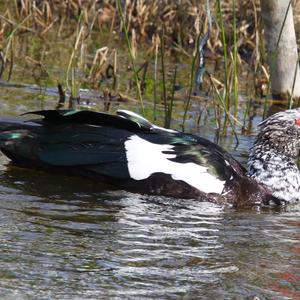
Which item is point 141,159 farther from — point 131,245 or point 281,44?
point 281,44

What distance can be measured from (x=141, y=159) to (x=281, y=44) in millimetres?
3079

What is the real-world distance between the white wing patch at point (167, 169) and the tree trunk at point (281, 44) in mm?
2557

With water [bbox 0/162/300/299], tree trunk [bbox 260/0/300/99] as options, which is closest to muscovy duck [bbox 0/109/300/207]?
water [bbox 0/162/300/299]

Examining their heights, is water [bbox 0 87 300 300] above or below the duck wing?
below

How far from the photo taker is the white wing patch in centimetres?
627

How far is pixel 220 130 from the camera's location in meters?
8.16

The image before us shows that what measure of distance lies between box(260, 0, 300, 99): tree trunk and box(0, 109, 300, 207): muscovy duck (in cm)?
220

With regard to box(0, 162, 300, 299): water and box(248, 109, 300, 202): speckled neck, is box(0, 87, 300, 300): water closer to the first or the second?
box(0, 162, 300, 299): water

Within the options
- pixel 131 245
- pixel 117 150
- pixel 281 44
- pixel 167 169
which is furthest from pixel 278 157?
pixel 281 44

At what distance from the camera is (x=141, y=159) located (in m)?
6.29

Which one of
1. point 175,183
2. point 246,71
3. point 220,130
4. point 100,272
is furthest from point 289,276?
point 246,71

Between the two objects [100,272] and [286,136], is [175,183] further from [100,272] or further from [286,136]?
[100,272]

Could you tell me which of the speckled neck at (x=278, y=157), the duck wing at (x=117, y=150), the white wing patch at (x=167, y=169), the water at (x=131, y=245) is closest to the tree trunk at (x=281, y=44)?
the speckled neck at (x=278, y=157)

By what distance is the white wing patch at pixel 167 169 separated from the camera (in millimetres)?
6273
